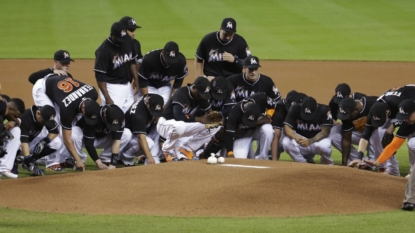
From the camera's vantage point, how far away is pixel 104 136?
1141cm

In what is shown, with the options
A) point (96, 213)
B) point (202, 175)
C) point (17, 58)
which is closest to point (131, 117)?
point (202, 175)

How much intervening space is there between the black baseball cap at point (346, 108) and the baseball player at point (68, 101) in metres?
3.33

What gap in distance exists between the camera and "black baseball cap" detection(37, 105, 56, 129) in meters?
10.5

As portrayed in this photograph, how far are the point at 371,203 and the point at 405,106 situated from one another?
1.92 m

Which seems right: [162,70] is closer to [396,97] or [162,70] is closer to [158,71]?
[158,71]

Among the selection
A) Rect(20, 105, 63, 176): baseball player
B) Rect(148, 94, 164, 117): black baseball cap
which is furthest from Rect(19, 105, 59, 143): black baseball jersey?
Rect(148, 94, 164, 117): black baseball cap

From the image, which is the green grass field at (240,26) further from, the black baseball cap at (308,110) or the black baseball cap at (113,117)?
the black baseball cap at (113,117)

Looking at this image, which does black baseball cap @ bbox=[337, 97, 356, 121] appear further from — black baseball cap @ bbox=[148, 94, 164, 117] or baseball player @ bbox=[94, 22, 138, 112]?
baseball player @ bbox=[94, 22, 138, 112]

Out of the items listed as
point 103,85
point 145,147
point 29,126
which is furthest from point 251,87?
point 29,126

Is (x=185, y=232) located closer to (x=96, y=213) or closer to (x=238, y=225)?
(x=238, y=225)

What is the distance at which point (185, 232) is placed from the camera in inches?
289

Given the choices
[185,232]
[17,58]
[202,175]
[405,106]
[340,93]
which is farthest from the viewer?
[17,58]

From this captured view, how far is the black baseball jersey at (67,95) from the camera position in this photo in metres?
10.7

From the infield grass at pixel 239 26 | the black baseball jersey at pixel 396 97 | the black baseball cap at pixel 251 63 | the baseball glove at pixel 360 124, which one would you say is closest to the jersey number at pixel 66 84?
the black baseball cap at pixel 251 63
